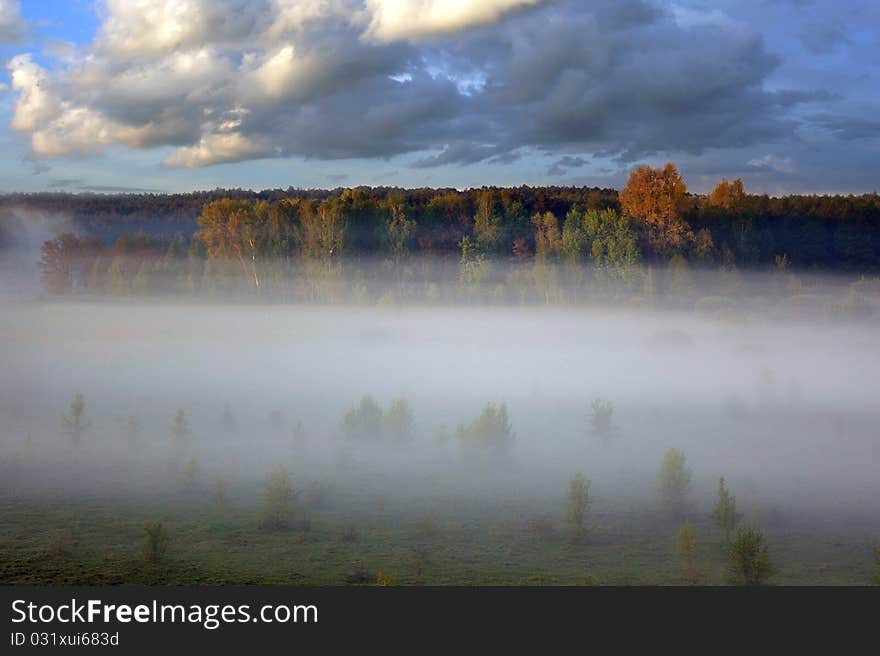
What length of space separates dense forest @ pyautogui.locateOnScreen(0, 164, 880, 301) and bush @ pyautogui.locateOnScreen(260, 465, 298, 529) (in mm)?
78946

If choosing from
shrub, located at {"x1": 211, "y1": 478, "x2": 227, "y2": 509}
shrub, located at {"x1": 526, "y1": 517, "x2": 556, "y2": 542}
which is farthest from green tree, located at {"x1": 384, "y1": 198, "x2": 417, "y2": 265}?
shrub, located at {"x1": 526, "y1": 517, "x2": 556, "y2": 542}

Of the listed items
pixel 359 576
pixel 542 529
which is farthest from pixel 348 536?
pixel 542 529

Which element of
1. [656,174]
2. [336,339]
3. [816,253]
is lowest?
[336,339]

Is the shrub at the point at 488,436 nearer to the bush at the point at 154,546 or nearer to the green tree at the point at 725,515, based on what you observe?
the green tree at the point at 725,515

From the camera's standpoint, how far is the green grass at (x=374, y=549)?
55.9ft

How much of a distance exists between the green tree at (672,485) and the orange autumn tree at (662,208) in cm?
7706

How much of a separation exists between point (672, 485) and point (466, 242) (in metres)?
84.4

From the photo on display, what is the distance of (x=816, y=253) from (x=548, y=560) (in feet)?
339

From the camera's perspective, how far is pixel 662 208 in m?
98.5

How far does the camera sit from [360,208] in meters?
112

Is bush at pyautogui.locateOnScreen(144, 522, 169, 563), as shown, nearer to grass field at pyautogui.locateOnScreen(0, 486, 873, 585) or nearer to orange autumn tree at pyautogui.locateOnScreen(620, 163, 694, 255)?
grass field at pyautogui.locateOnScreen(0, 486, 873, 585)

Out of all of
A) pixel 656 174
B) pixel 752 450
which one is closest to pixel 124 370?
pixel 752 450

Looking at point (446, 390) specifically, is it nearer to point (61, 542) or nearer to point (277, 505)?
point (277, 505)

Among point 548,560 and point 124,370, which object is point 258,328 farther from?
point 548,560
